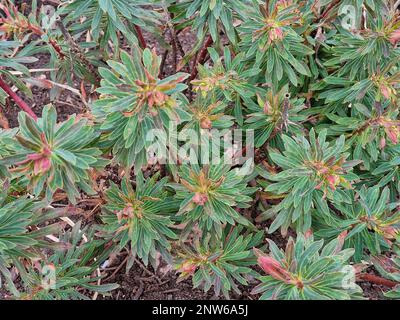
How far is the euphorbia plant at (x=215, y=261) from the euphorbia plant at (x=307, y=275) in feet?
1.09

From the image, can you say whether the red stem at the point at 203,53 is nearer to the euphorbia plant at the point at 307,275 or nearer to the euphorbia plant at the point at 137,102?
the euphorbia plant at the point at 137,102

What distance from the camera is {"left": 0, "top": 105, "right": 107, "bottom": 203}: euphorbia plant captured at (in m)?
1.64

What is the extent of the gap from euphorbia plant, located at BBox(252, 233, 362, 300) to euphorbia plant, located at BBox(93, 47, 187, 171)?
528 mm

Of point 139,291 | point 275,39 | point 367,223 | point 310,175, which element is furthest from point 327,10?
point 139,291

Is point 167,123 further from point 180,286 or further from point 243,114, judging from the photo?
point 180,286

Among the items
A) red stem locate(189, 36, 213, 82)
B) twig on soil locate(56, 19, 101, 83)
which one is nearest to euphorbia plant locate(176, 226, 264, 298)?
red stem locate(189, 36, 213, 82)

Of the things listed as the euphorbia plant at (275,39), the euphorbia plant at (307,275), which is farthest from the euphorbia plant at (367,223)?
the euphorbia plant at (275,39)

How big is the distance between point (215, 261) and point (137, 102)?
767 millimetres

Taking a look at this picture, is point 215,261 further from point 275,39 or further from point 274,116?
point 275,39

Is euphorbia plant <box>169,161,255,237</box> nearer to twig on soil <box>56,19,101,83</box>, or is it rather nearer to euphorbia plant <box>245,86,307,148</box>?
euphorbia plant <box>245,86,307,148</box>

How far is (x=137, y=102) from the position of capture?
1.66m

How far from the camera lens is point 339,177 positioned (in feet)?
6.17

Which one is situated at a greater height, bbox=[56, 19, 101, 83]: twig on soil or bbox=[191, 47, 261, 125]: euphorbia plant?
bbox=[56, 19, 101, 83]: twig on soil
